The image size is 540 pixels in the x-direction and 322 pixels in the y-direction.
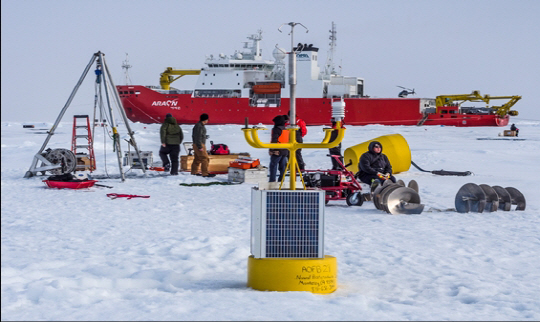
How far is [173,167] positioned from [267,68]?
31356 millimetres

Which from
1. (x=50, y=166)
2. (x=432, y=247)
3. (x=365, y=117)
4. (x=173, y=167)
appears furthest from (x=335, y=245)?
(x=365, y=117)

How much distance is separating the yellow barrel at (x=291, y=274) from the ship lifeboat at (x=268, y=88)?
37067mm

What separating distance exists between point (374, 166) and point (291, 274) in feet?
16.3

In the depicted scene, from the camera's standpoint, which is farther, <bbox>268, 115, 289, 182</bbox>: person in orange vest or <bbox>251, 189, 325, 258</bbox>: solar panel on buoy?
<bbox>268, 115, 289, 182</bbox>: person in orange vest

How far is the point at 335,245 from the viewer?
5.19m

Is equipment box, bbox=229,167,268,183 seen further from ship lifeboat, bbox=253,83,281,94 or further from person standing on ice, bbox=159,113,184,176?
ship lifeboat, bbox=253,83,281,94

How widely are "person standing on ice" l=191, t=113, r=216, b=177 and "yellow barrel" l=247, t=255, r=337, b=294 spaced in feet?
23.1

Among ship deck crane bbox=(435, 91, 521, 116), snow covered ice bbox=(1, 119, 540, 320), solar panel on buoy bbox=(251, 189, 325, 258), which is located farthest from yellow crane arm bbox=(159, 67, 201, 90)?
solar panel on buoy bbox=(251, 189, 325, 258)

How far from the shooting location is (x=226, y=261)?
15.1 ft

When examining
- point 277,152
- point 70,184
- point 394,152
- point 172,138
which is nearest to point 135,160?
point 172,138

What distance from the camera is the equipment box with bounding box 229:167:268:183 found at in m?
10.1

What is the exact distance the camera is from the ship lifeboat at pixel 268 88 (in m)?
40.3

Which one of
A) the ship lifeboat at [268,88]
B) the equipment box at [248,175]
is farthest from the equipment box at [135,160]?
the ship lifeboat at [268,88]

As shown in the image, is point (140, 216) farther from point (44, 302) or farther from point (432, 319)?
point (432, 319)
